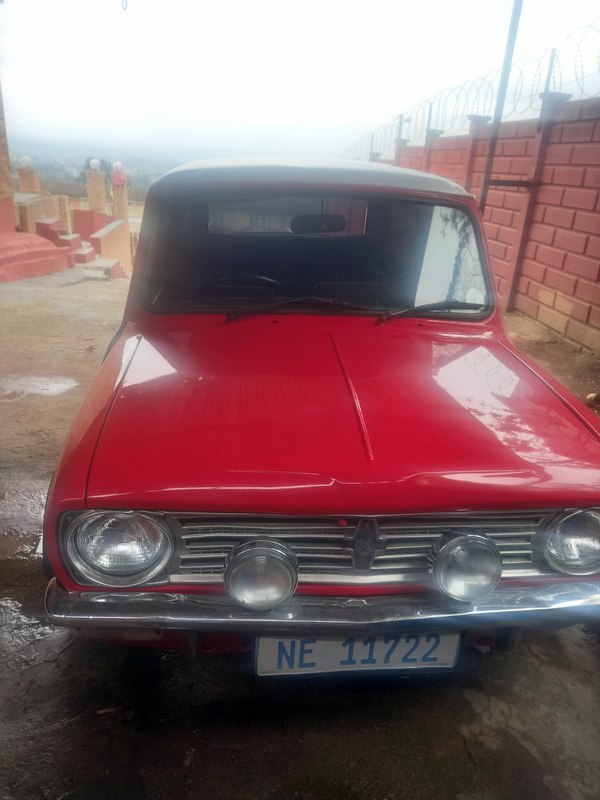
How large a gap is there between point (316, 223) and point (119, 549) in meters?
1.65

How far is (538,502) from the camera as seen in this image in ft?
4.82

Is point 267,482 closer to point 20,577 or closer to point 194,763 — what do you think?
point 194,763

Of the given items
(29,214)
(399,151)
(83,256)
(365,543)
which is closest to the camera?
(365,543)

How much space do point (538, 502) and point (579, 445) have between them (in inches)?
11.2

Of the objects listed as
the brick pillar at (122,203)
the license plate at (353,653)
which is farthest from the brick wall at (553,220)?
the brick pillar at (122,203)

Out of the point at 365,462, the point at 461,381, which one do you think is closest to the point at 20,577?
the point at 365,462

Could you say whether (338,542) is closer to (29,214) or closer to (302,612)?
(302,612)

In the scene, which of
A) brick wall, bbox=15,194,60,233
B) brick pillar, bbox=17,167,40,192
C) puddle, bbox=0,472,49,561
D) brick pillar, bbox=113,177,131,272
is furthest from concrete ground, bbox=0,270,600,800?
brick pillar, bbox=113,177,131,272

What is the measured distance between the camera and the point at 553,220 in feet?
22.5

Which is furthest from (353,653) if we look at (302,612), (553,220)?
(553,220)

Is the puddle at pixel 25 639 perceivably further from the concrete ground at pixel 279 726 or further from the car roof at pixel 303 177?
the car roof at pixel 303 177

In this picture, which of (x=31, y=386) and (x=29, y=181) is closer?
(x=31, y=386)

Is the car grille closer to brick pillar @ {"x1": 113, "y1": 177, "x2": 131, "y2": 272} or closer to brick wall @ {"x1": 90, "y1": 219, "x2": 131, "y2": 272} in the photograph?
brick wall @ {"x1": 90, "y1": 219, "x2": 131, "y2": 272}

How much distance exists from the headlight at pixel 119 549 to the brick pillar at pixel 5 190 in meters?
9.94
